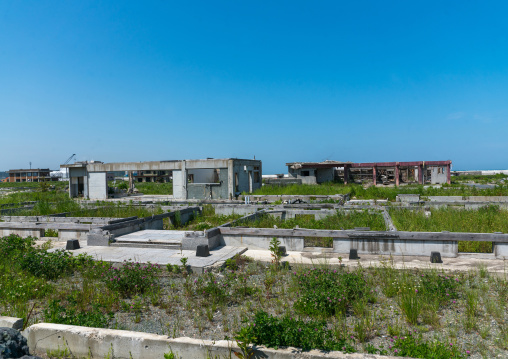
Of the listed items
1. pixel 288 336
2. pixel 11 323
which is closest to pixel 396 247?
pixel 288 336

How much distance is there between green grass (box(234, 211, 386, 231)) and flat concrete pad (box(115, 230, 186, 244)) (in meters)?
2.15

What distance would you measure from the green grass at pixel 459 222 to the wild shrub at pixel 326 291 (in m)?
4.89

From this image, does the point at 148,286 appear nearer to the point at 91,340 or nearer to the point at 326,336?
the point at 91,340

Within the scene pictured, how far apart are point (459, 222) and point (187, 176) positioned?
A: 19.3 m

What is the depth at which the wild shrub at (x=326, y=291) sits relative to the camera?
5.74 metres

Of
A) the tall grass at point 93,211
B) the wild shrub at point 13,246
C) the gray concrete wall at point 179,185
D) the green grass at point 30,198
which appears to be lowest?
the wild shrub at point 13,246

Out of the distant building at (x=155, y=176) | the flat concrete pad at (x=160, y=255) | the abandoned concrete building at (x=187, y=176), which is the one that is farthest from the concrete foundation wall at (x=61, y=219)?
the distant building at (x=155, y=176)

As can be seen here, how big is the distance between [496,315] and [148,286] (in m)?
6.04

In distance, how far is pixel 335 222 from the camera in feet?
41.7

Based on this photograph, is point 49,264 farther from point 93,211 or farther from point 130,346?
point 93,211

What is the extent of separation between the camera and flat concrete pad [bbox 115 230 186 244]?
11.1m

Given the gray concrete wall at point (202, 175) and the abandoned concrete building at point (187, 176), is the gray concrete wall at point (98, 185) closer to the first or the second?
the abandoned concrete building at point (187, 176)

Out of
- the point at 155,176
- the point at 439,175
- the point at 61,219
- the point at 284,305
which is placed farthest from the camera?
the point at 155,176

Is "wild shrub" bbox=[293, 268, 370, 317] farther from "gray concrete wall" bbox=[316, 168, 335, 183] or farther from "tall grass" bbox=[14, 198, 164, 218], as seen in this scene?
"gray concrete wall" bbox=[316, 168, 335, 183]
